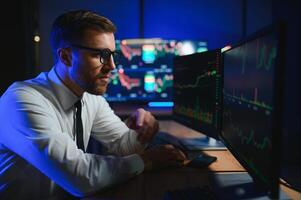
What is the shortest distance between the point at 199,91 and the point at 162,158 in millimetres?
462

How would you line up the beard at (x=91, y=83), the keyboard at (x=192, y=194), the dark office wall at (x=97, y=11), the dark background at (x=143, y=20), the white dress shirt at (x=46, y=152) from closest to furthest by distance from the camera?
the keyboard at (x=192, y=194) → the white dress shirt at (x=46, y=152) → the beard at (x=91, y=83) → the dark background at (x=143, y=20) → the dark office wall at (x=97, y=11)

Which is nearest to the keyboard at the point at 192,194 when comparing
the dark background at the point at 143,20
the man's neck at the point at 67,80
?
the man's neck at the point at 67,80

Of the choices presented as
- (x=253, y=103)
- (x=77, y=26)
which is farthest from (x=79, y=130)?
(x=253, y=103)

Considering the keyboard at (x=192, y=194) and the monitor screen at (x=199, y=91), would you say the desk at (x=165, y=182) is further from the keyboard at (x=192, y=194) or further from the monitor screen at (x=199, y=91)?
the monitor screen at (x=199, y=91)

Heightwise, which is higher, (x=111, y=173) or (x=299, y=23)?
(x=299, y=23)

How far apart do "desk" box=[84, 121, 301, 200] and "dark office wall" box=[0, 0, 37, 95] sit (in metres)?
2.17

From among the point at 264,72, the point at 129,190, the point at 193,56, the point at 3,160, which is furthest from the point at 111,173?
the point at 193,56

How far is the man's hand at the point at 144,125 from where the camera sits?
1.57 meters

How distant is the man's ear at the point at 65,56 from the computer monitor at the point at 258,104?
0.62 metres

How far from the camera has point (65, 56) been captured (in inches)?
52.7

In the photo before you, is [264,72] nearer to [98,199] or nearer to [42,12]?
[98,199]

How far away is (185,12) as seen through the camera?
3.27m

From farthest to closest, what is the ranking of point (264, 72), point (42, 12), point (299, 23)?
point (42, 12) < point (299, 23) < point (264, 72)

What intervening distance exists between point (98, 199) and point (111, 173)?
12 centimetres
